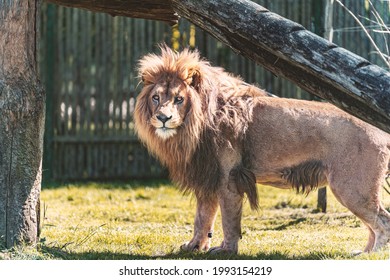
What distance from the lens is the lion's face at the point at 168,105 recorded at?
277 inches

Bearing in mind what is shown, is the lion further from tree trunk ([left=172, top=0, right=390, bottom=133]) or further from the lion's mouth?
tree trunk ([left=172, top=0, right=390, bottom=133])

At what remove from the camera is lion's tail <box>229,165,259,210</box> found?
718cm

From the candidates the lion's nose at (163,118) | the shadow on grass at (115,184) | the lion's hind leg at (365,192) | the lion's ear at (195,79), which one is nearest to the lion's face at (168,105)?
the lion's nose at (163,118)

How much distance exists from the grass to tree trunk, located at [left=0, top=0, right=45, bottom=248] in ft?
0.91

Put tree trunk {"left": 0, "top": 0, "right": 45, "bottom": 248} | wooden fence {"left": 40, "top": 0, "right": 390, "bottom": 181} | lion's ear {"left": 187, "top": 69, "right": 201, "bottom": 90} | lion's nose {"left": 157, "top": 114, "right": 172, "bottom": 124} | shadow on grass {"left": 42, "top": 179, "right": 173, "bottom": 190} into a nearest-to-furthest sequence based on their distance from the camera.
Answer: tree trunk {"left": 0, "top": 0, "right": 45, "bottom": 248} → lion's nose {"left": 157, "top": 114, "right": 172, "bottom": 124} → lion's ear {"left": 187, "top": 69, "right": 201, "bottom": 90} → shadow on grass {"left": 42, "top": 179, "right": 173, "bottom": 190} → wooden fence {"left": 40, "top": 0, "right": 390, "bottom": 181}

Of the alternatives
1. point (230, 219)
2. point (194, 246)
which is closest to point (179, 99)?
point (230, 219)

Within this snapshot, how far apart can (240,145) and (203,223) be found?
0.74m

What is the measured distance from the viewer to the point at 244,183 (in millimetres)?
7199

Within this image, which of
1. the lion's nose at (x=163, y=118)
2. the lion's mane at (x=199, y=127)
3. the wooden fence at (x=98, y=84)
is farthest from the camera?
the wooden fence at (x=98, y=84)

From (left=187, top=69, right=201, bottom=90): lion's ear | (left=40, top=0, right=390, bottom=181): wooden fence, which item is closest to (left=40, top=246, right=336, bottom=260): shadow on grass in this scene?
(left=187, top=69, right=201, bottom=90): lion's ear

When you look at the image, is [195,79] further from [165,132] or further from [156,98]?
[165,132]

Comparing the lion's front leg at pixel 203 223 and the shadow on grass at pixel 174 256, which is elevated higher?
the lion's front leg at pixel 203 223

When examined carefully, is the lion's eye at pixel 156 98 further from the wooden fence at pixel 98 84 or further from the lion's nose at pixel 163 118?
the wooden fence at pixel 98 84

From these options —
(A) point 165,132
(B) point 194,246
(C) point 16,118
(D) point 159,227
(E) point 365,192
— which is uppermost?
(C) point 16,118
